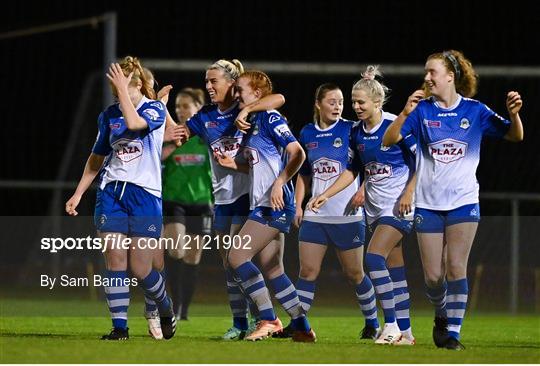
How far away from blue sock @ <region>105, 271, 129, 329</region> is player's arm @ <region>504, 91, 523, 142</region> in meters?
2.75

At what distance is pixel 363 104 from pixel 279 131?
63 centimetres

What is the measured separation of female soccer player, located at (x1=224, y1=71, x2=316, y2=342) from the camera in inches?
385

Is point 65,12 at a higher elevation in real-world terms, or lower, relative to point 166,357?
higher

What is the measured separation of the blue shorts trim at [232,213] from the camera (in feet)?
33.2

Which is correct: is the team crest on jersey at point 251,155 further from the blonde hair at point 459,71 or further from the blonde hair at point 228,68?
the blonde hair at point 459,71

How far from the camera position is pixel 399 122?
934 centimetres

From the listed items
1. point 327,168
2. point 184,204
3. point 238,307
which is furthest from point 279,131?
point 184,204

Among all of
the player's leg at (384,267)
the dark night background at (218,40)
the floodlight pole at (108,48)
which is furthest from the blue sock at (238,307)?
the dark night background at (218,40)

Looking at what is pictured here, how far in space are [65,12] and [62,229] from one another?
33.4 ft

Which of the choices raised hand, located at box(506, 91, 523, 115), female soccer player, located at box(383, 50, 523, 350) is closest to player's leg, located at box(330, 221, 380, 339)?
female soccer player, located at box(383, 50, 523, 350)

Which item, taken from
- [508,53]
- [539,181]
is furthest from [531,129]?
[508,53]

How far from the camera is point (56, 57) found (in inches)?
1062

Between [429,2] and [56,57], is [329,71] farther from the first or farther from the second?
[56,57]

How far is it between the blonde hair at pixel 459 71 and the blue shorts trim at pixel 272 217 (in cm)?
134
